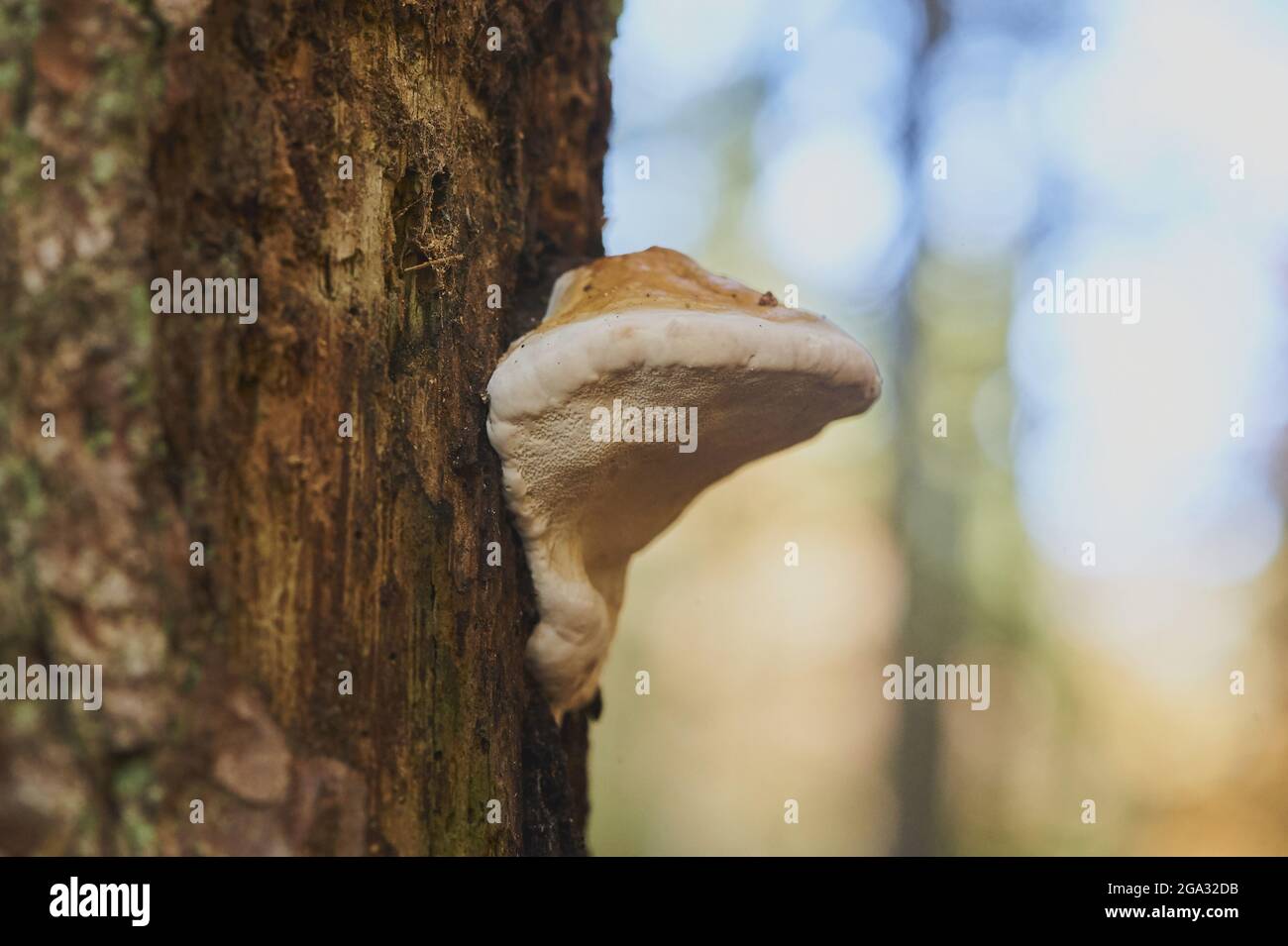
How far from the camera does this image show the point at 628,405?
6.90 feet

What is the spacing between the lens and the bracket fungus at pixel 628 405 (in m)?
1.98

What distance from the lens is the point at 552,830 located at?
8.48ft

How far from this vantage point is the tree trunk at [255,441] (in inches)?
57.2

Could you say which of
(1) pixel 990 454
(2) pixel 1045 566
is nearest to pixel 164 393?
(1) pixel 990 454

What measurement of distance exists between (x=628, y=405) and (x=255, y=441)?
78 centimetres

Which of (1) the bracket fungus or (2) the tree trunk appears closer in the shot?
(2) the tree trunk

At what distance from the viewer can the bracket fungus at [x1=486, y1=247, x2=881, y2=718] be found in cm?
198

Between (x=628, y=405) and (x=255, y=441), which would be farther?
(x=628, y=405)

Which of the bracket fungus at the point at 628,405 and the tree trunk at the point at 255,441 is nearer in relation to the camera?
the tree trunk at the point at 255,441

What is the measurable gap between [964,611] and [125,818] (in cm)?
1105

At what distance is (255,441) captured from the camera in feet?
5.49

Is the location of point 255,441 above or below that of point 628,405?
below

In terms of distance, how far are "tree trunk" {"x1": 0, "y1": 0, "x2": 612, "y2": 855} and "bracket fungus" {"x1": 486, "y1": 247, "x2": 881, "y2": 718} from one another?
124 millimetres

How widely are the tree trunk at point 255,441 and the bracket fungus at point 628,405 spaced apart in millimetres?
124
